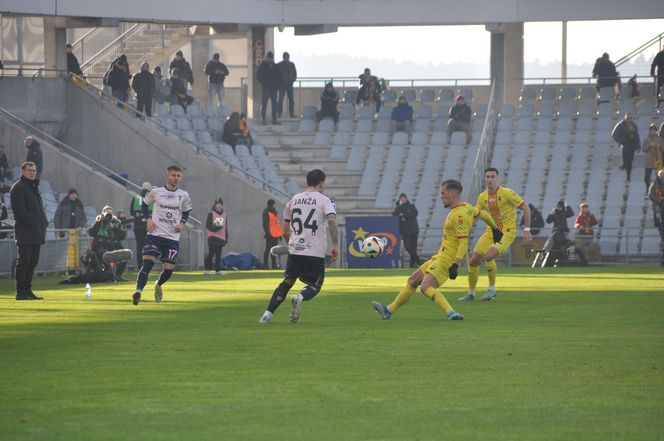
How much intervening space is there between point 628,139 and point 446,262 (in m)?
24.3

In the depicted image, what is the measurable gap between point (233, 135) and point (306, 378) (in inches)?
1255

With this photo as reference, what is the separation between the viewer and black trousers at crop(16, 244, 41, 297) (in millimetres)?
21484

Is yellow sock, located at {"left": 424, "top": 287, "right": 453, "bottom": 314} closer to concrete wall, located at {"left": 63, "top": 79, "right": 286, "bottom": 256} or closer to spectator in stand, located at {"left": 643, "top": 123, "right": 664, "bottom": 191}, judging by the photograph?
concrete wall, located at {"left": 63, "top": 79, "right": 286, "bottom": 256}

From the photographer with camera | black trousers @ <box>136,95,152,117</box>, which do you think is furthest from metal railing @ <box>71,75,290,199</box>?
the photographer with camera

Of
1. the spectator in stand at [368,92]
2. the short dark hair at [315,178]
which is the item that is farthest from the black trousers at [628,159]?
the short dark hair at [315,178]

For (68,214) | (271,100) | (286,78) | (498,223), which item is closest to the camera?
(498,223)

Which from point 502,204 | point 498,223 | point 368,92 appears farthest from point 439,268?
point 368,92

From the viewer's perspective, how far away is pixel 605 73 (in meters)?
45.4

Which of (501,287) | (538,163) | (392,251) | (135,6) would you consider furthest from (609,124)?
(501,287)

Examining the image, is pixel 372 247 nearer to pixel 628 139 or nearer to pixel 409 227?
pixel 409 227

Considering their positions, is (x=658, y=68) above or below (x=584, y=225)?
above

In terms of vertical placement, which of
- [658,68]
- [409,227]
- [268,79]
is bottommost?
[409,227]

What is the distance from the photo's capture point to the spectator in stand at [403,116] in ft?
146

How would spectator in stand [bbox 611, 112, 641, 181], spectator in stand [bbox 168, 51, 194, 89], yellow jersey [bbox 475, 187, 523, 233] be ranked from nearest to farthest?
yellow jersey [bbox 475, 187, 523, 233] → spectator in stand [bbox 611, 112, 641, 181] → spectator in stand [bbox 168, 51, 194, 89]
